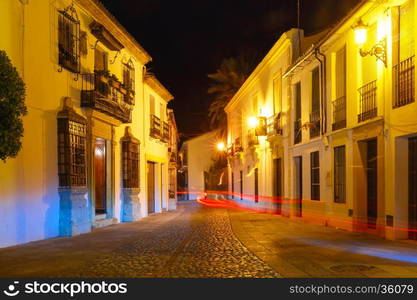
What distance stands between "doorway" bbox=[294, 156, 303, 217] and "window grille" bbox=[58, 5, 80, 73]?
416 inches

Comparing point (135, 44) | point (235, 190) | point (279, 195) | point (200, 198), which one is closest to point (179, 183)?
point (200, 198)

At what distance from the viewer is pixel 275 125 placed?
23.2 meters

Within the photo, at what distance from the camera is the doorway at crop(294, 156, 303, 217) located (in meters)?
20.4

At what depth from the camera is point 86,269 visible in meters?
8.34

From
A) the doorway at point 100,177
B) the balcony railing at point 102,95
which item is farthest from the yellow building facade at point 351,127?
the doorway at point 100,177

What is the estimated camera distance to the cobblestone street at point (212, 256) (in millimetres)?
7996

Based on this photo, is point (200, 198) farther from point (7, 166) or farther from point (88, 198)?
point (7, 166)

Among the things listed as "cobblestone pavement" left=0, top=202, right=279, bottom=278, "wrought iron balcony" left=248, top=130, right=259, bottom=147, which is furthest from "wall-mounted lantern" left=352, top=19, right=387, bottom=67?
"wrought iron balcony" left=248, top=130, right=259, bottom=147

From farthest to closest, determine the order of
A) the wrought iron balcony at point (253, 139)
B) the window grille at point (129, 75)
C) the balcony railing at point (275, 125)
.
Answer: the wrought iron balcony at point (253, 139), the balcony railing at point (275, 125), the window grille at point (129, 75)

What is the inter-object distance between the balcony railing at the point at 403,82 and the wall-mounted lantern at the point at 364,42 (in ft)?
1.87

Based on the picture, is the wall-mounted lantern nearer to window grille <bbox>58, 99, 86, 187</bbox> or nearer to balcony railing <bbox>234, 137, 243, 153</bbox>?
window grille <bbox>58, 99, 86, 187</bbox>

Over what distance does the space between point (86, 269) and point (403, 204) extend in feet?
25.3

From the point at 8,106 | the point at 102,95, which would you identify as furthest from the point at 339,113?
the point at 8,106

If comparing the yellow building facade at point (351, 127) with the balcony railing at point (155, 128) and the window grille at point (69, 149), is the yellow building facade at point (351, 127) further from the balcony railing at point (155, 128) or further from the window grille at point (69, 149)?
the window grille at point (69, 149)
